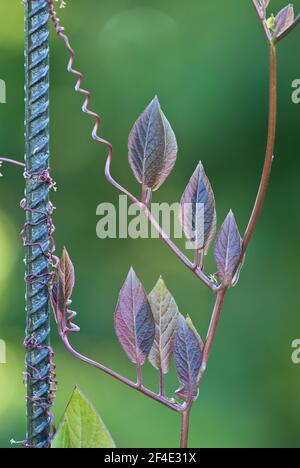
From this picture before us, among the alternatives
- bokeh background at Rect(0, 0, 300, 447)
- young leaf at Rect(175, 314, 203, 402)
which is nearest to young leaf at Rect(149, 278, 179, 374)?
young leaf at Rect(175, 314, 203, 402)

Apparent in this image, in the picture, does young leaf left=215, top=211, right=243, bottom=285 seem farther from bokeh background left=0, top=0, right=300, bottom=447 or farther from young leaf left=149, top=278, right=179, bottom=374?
bokeh background left=0, top=0, right=300, bottom=447

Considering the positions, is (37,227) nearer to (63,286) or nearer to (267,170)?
(63,286)

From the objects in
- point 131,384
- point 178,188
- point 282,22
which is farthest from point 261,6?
point 178,188

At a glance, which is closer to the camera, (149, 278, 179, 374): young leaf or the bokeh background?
(149, 278, 179, 374): young leaf

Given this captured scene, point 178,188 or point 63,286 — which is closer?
point 63,286

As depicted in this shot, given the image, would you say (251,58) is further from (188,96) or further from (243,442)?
(243,442)

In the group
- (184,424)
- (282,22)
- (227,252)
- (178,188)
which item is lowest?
(184,424)
